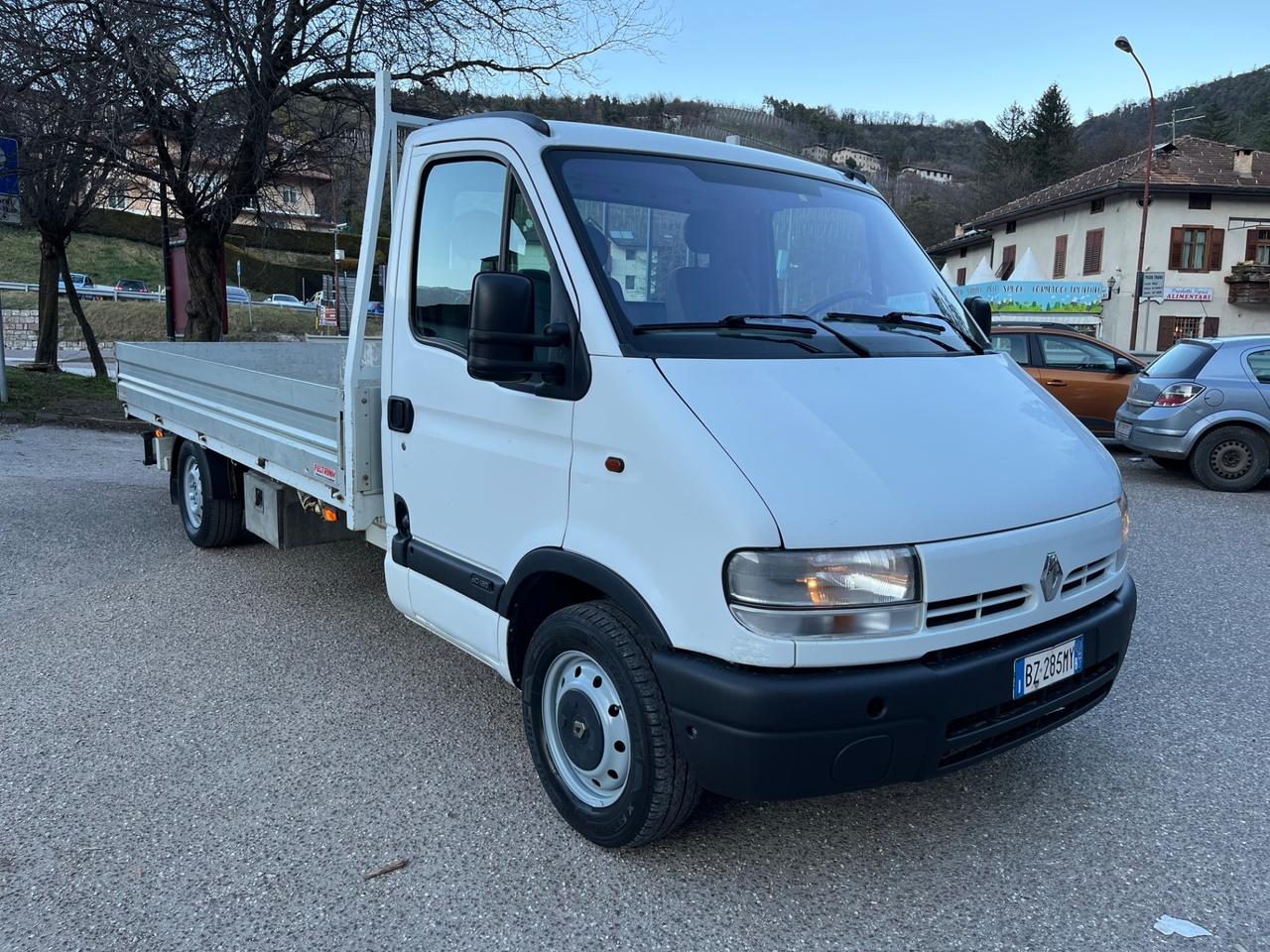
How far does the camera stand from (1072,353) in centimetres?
1234

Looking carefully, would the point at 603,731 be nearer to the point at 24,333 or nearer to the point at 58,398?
the point at 58,398

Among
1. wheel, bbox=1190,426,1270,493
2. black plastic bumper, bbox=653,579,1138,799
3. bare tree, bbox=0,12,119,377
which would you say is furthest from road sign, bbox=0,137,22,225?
wheel, bbox=1190,426,1270,493

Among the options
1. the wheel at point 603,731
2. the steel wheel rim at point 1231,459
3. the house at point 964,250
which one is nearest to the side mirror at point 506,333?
the wheel at point 603,731

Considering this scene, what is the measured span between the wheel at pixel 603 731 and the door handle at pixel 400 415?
111 cm

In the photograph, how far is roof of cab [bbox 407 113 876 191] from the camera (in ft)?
11.0

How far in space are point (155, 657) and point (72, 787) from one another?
1359mm

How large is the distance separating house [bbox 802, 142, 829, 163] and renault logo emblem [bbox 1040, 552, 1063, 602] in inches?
87.7

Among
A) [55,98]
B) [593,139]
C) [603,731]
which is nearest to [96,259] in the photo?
[55,98]

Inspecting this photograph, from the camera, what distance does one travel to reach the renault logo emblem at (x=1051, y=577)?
2.90 m

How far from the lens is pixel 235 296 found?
42.2m

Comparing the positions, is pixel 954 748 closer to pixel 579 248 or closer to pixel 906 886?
pixel 906 886

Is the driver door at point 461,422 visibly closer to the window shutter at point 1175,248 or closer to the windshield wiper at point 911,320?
the windshield wiper at point 911,320

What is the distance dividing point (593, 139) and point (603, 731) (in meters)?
2.05

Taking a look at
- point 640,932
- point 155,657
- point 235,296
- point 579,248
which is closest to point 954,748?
point 640,932
